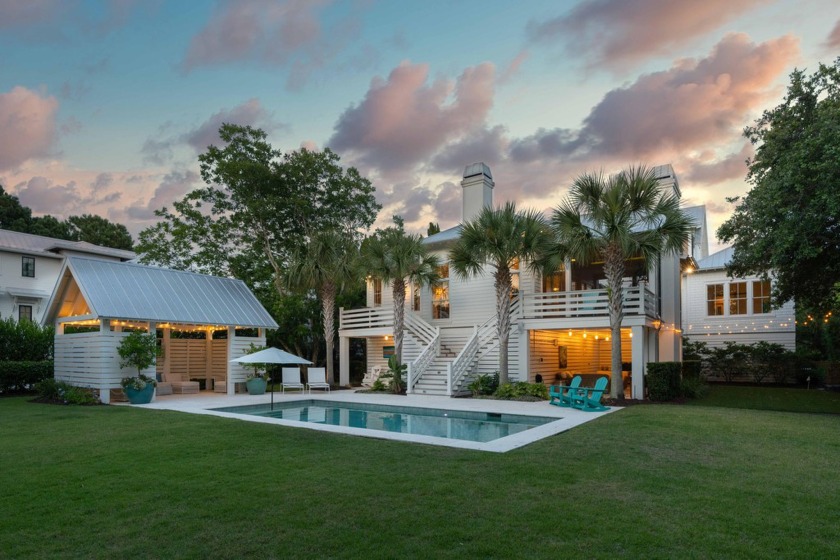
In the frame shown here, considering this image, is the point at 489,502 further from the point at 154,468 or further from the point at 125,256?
the point at 125,256

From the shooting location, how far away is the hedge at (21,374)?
695 inches

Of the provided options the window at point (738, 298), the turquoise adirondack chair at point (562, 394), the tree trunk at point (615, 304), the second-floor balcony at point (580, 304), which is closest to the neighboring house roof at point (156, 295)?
the second-floor balcony at point (580, 304)

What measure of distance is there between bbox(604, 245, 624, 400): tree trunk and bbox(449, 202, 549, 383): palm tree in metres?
2.03

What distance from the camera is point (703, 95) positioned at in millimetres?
15320

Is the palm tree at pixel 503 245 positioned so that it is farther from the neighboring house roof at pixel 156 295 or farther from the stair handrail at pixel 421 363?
the neighboring house roof at pixel 156 295

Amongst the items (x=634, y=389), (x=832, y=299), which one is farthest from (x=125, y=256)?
(x=832, y=299)

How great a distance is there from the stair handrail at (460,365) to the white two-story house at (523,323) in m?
0.03

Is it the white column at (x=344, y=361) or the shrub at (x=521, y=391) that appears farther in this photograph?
the white column at (x=344, y=361)

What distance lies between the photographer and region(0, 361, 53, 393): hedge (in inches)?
695

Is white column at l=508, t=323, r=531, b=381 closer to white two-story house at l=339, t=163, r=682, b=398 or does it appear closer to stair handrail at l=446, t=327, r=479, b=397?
white two-story house at l=339, t=163, r=682, b=398

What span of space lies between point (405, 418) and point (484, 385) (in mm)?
4510

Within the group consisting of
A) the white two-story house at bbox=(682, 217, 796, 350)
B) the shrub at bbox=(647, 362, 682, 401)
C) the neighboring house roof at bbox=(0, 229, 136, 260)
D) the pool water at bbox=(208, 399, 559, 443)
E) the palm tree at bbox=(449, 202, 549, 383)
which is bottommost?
the pool water at bbox=(208, 399, 559, 443)

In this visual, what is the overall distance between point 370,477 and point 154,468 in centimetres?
277

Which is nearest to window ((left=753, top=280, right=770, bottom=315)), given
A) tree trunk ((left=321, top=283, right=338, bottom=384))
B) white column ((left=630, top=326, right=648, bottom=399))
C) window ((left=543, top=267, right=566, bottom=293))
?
window ((left=543, top=267, right=566, bottom=293))
